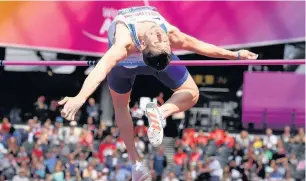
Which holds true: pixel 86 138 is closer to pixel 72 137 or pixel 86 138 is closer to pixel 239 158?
pixel 72 137

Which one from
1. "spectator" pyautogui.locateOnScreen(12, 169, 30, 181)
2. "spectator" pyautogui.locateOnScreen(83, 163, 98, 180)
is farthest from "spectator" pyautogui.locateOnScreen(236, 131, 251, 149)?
"spectator" pyautogui.locateOnScreen(12, 169, 30, 181)

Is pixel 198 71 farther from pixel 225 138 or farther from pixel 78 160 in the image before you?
pixel 78 160

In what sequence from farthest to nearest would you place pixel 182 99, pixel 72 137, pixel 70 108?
1. pixel 72 137
2. pixel 182 99
3. pixel 70 108

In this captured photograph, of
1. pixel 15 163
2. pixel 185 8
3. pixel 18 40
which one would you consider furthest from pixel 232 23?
pixel 15 163

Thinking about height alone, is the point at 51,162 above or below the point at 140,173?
below

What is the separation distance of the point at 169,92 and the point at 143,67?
1202 cm

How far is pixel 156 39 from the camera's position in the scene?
6.77 m

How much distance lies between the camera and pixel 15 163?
14477 millimetres

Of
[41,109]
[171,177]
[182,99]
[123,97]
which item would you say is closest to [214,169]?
[171,177]

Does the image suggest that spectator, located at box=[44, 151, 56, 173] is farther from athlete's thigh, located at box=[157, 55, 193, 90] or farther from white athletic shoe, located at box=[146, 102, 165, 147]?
white athletic shoe, located at box=[146, 102, 165, 147]

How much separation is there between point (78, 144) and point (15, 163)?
1.46 m

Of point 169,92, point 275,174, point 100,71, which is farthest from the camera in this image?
point 169,92

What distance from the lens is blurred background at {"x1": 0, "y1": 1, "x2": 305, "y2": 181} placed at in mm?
15727

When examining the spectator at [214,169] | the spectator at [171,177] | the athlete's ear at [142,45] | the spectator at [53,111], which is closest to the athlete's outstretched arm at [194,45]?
the athlete's ear at [142,45]
